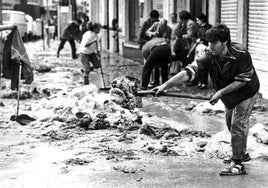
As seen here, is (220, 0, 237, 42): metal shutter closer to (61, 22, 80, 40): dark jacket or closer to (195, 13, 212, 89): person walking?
(195, 13, 212, 89): person walking

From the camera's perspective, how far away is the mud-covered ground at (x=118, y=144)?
6.82m

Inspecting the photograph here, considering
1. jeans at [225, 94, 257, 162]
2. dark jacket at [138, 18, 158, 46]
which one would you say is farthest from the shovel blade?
dark jacket at [138, 18, 158, 46]

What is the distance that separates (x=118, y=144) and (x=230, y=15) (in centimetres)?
803

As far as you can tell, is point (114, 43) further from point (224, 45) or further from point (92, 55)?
point (224, 45)

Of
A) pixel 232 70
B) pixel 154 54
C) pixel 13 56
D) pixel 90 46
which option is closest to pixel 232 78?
pixel 232 70

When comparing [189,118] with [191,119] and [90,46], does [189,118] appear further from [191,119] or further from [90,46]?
[90,46]

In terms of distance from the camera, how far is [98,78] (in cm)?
1875

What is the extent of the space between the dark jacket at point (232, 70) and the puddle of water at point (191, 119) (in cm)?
300

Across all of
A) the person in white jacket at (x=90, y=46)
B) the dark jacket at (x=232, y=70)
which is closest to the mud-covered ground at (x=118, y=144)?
the dark jacket at (x=232, y=70)

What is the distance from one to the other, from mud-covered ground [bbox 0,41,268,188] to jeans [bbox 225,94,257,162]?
0.29 m

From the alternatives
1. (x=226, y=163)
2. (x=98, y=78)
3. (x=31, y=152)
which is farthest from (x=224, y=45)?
(x=98, y=78)

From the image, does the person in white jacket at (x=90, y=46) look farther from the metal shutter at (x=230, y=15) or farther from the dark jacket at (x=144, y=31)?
the metal shutter at (x=230, y=15)

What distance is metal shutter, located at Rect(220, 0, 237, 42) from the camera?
15.5 m

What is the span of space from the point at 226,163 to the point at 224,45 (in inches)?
66.0
